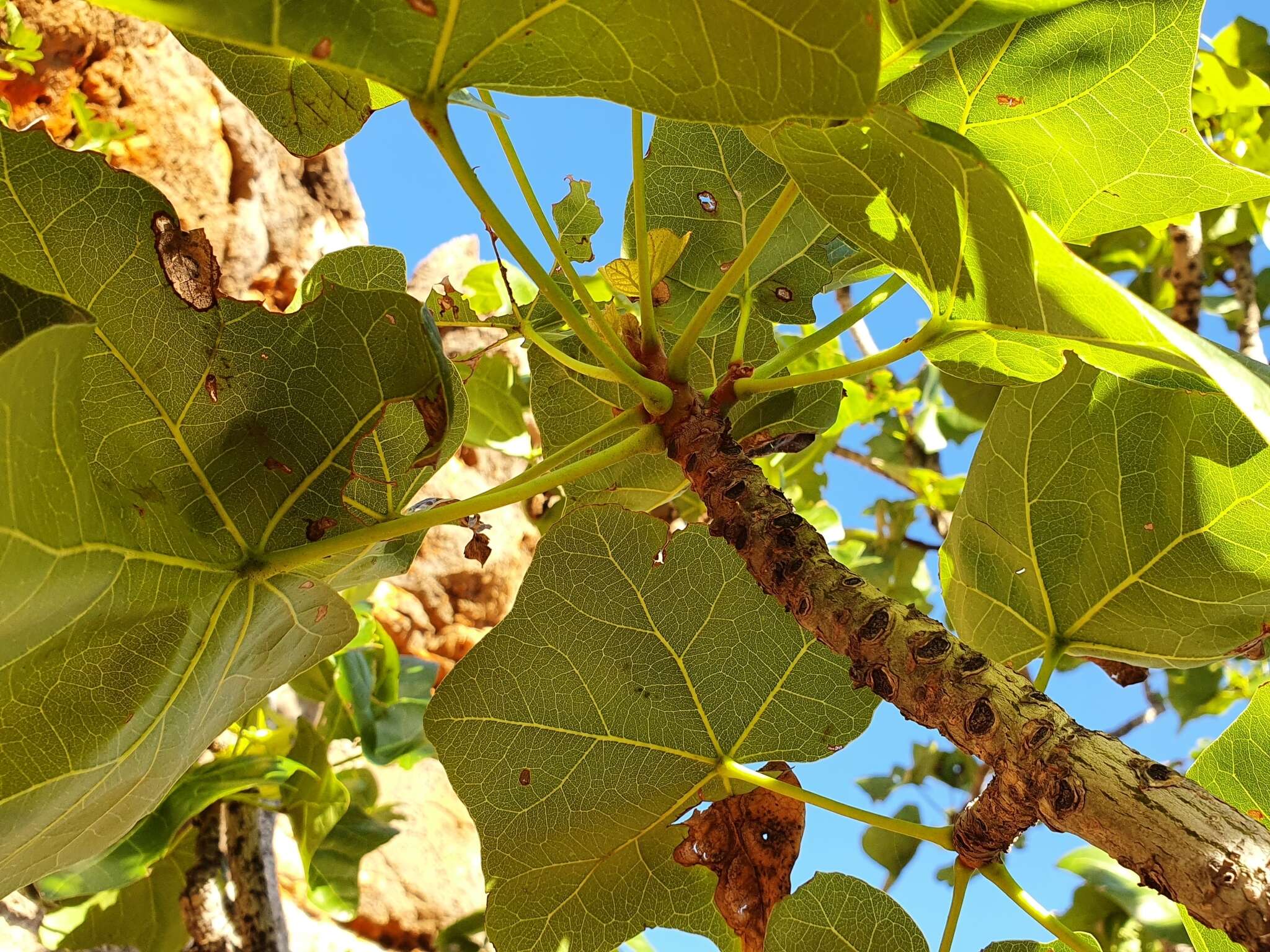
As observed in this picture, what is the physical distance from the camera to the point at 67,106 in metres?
3.31

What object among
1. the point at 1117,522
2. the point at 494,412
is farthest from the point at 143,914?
the point at 1117,522

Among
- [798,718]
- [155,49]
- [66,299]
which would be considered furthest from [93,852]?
[155,49]

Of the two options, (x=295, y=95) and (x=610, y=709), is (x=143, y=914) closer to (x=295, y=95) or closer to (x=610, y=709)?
(x=610, y=709)

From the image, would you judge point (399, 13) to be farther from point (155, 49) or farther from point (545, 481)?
point (155, 49)

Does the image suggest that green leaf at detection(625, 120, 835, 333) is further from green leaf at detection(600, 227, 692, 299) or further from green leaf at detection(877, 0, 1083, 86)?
green leaf at detection(877, 0, 1083, 86)

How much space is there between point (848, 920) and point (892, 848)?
1.20 meters

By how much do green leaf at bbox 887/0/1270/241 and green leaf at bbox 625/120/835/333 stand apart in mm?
292

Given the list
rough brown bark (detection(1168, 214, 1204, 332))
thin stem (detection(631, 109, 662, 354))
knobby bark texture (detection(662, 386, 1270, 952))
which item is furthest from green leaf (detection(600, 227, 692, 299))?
rough brown bark (detection(1168, 214, 1204, 332))

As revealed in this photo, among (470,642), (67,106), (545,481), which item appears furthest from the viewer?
(470,642)

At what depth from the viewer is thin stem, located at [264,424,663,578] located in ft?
2.25

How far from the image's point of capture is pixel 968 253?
0.60 m

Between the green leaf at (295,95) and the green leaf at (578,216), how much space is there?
38 centimetres

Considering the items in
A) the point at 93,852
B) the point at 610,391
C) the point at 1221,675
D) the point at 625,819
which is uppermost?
the point at 1221,675

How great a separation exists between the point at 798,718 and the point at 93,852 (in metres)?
0.59
